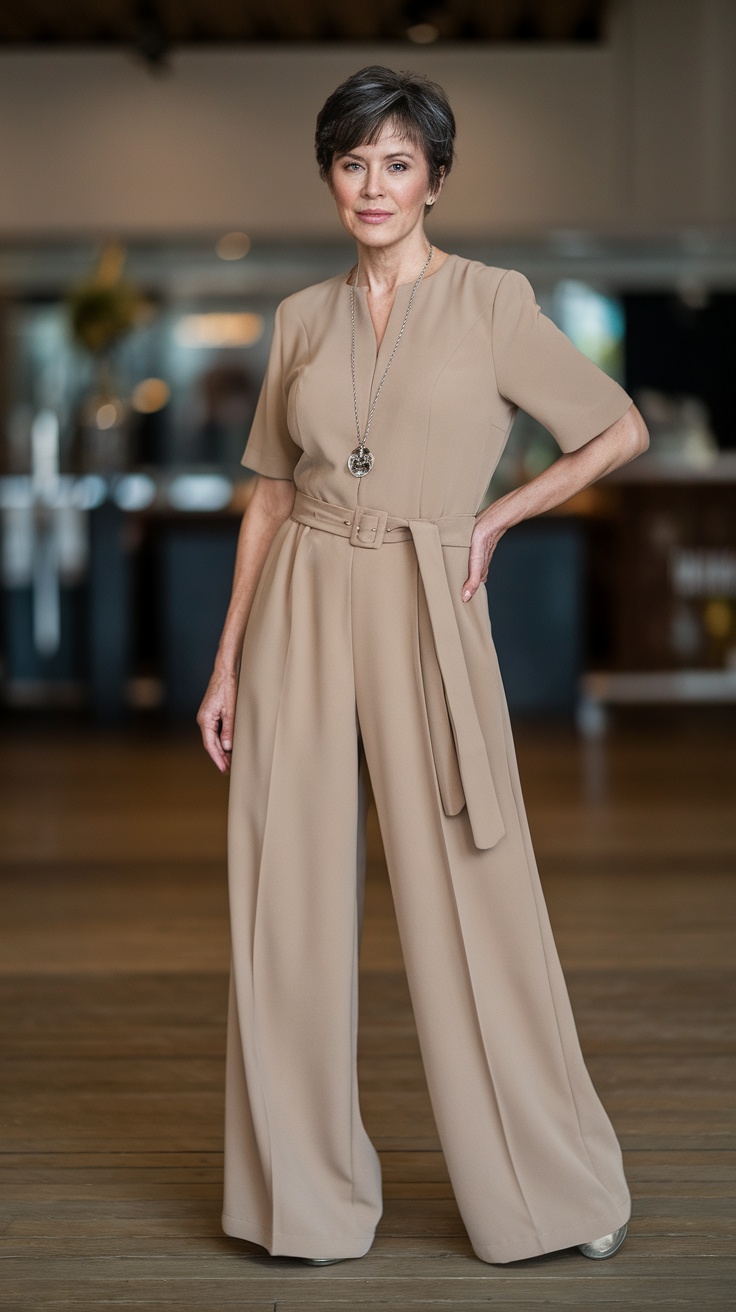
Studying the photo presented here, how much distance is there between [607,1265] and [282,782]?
0.72m

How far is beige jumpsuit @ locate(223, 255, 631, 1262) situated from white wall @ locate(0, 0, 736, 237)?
6227 millimetres

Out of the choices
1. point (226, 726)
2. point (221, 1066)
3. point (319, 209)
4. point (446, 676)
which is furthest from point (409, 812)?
point (319, 209)

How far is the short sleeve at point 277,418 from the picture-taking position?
6.11 ft

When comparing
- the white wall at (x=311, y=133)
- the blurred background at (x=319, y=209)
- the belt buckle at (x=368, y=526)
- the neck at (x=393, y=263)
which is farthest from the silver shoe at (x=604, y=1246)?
the white wall at (x=311, y=133)

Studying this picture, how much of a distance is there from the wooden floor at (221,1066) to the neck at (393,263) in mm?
1209

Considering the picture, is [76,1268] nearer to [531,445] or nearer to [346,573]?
[346,573]

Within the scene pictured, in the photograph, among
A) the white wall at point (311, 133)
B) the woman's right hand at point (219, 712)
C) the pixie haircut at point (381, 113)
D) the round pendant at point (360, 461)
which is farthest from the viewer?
the white wall at point (311, 133)

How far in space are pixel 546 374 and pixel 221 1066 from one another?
4.60ft

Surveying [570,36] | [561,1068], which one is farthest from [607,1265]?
[570,36]

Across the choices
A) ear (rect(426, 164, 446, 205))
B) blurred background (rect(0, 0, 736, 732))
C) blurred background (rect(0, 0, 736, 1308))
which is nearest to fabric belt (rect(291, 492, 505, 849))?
ear (rect(426, 164, 446, 205))

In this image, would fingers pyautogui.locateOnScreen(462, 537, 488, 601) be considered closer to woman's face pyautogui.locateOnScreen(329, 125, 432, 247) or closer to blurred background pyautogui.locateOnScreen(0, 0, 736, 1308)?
woman's face pyautogui.locateOnScreen(329, 125, 432, 247)

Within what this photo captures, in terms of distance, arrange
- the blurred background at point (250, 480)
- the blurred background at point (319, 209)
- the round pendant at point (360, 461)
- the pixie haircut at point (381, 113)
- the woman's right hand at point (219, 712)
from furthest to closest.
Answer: the blurred background at point (319, 209) → the blurred background at point (250, 480) → the woman's right hand at point (219, 712) → the round pendant at point (360, 461) → the pixie haircut at point (381, 113)

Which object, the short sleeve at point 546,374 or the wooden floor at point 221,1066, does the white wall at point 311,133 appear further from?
the short sleeve at point 546,374

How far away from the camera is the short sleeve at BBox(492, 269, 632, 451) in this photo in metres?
1.73
